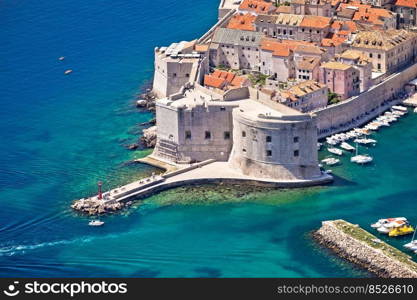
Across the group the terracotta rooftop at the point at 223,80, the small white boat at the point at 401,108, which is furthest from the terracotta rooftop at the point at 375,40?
the terracotta rooftop at the point at 223,80

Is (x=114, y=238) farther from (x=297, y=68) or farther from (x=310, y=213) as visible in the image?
(x=297, y=68)

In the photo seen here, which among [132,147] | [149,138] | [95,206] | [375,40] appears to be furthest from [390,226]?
[375,40]

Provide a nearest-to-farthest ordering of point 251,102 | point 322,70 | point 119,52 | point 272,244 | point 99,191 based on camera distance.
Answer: point 272,244
point 99,191
point 251,102
point 322,70
point 119,52

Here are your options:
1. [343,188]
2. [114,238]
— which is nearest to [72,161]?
[114,238]

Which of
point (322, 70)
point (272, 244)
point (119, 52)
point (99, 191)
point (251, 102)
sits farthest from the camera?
point (119, 52)

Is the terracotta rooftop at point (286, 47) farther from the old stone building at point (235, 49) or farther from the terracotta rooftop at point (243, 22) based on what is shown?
the terracotta rooftop at point (243, 22)

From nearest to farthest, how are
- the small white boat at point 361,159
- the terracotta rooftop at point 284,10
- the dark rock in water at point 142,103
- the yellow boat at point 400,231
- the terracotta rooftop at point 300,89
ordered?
the yellow boat at point 400,231
the small white boat at point 361,159
the terracotta rooftop at point 300,89
the dark rock in water at point 142,103
the terracotta rooftop at point 284,10

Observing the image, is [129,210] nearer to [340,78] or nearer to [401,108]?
[340,78]
